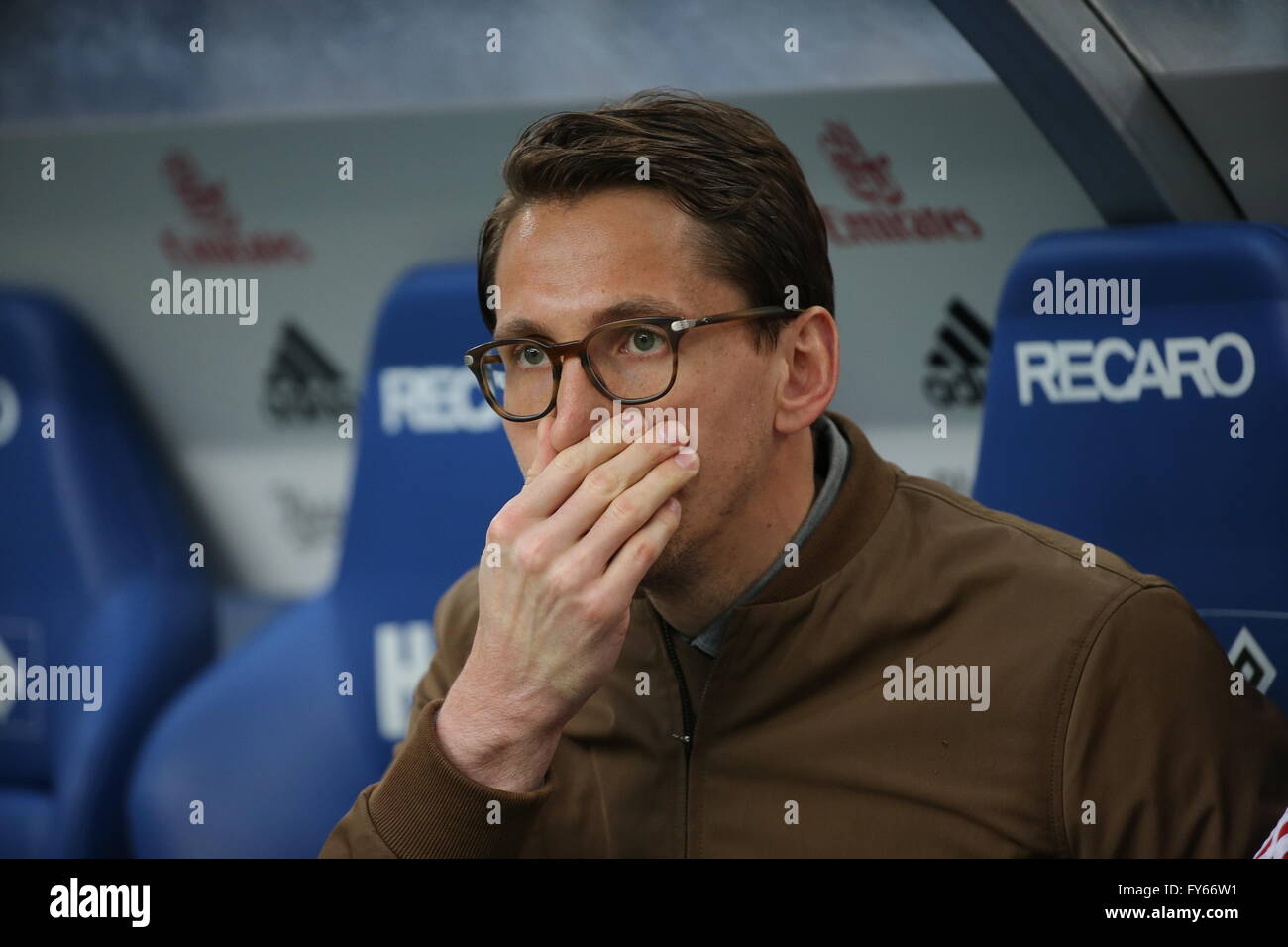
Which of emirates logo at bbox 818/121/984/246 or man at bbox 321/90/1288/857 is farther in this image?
emirates logo at bbox 818/121/984/246

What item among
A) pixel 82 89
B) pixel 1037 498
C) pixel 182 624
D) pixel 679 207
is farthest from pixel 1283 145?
pixel 82 89

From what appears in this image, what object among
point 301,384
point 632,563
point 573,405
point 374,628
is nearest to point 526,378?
point 573,405

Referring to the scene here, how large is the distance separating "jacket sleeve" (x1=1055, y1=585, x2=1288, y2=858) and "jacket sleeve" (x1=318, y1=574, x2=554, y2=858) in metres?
0.43

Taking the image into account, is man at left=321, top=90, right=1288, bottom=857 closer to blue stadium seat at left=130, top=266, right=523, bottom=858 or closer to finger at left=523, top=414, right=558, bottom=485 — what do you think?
finger at left=523, top=414, right=558, bottom=485

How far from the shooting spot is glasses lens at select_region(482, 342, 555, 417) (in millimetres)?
1111

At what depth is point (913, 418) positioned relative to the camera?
190 centimetres

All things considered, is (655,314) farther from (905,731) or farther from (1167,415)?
(1167,415)

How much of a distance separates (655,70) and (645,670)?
3.72ft

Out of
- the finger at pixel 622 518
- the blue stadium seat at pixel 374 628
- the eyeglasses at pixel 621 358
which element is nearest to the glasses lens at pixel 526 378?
the eyeglasses at pixel 621 358

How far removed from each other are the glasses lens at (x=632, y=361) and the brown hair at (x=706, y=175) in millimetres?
89

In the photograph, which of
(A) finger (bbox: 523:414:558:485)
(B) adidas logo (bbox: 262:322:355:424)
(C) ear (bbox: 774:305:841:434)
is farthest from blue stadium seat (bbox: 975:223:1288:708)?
(B) adidas logo (bbox: 262:322:355:424)

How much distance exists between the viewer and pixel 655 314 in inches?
43.2

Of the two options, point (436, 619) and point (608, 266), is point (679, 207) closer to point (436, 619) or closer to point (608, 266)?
point (608, 266)

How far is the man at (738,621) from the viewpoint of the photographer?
41.4 inches
